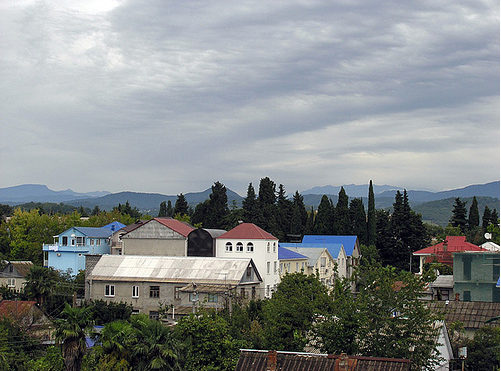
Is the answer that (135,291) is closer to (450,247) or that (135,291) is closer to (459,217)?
(450,247)

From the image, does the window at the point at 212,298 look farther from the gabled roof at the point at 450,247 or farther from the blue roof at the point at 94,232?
the gabled roof at the point at 450,247

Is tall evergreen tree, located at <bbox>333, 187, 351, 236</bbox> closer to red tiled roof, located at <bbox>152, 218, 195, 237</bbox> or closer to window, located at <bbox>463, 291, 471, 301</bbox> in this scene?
red tiled roof, located at <bbox>152, 218, 195, 237</bbox>

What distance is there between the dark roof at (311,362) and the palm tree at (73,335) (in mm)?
Answer: 8541

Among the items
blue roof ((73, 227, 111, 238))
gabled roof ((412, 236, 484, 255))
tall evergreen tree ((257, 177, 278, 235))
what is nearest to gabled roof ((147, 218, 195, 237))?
blue roof ((73, 227, 111, 238))

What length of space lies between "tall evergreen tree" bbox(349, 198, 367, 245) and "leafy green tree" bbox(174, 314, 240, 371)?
193ft

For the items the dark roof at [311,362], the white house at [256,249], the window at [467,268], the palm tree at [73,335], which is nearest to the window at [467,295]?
the window at [467,268]

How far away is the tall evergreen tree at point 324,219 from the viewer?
294ft

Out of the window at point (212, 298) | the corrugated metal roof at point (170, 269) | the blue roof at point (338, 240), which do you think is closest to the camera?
the window at point (212, 298)

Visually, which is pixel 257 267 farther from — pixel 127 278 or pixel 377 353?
pixel 377 353

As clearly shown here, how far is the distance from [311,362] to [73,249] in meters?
50.6

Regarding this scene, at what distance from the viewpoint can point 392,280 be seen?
29.4 meters

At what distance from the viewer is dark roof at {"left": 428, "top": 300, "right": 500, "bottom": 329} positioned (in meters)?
37.6

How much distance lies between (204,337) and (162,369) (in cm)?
466

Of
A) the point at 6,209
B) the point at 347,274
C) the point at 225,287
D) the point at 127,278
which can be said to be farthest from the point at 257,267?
the point at 6,209
